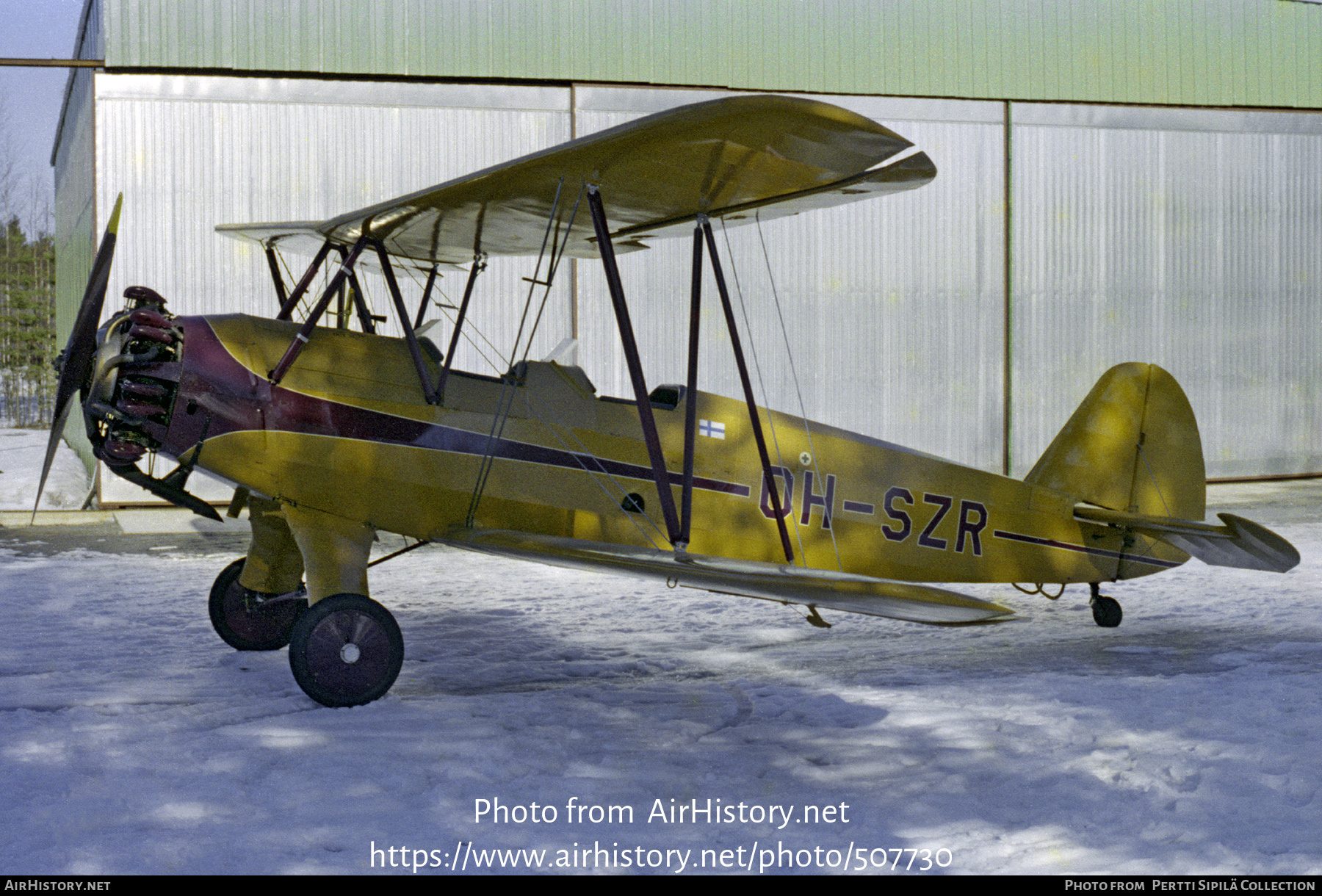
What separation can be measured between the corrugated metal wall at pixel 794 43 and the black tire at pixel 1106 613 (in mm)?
10516

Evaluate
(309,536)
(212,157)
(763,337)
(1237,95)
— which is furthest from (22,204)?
(309,536)

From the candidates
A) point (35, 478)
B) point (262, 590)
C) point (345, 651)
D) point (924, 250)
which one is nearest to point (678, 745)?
point (345, 651)

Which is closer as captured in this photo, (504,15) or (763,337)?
(504,15)

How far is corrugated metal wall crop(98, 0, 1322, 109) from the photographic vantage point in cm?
1427

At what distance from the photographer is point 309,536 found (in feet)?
18.6

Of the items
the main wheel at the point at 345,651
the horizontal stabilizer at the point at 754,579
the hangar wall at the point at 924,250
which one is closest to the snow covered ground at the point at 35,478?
the hangar wall at the point at 924,250

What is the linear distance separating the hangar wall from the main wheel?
868cm

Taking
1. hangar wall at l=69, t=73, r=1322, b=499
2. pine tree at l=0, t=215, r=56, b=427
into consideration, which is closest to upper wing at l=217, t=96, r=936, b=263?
hangar wall at l=69, t=73, r=1322, b=499

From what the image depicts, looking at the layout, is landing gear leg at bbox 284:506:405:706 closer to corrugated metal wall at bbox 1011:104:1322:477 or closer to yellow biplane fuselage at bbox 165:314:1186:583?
yellow biplane fuselage at bbox 165:314:1186:583

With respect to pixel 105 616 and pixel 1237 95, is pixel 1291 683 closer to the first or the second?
pixel 105 616

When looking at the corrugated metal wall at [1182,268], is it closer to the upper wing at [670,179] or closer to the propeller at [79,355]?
the upper wing at [670,179]

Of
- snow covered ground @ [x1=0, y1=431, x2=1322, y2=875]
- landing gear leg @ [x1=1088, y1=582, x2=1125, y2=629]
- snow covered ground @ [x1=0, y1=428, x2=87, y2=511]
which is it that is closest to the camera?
snow covered ground @ [x1=0, y1=431, x2=1322, y2=875]

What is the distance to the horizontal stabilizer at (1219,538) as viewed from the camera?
20.0 ft

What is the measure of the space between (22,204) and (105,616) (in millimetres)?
51660
